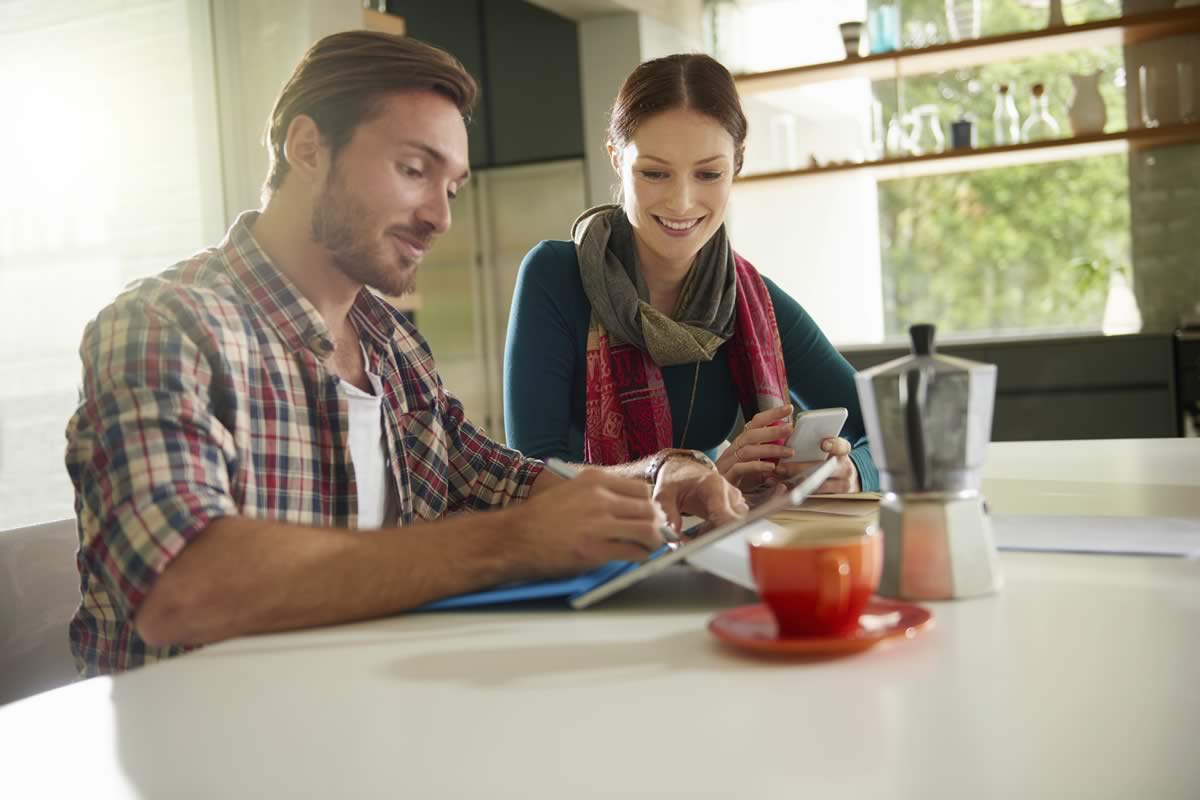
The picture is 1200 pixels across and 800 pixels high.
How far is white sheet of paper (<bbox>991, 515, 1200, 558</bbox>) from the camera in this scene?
1.15m

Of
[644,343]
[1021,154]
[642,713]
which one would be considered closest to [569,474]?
[642,713]

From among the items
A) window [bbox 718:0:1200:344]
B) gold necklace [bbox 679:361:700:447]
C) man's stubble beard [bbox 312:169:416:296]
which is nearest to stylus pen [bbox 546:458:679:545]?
man's stubble beard [bbox 312:169:416:296]

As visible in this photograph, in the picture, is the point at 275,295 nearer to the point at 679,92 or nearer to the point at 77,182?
the point at 679,92

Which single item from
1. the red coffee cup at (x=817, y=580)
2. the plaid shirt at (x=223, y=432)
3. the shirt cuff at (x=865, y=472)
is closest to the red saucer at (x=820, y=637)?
the red coffee cup at (x=817, y=580)

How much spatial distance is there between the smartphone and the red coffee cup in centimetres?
77

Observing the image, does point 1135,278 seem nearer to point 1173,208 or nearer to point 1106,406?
point 1173,208

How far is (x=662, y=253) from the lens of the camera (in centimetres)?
221

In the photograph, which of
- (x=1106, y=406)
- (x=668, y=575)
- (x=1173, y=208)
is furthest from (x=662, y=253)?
(x=1173, y=208)

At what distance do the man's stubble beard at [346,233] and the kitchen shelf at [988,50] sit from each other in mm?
3968

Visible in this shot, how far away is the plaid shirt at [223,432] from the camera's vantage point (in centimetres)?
98

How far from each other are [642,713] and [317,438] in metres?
0.68

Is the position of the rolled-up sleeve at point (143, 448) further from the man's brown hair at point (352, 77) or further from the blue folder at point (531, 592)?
the man's brown hair at point (352, 77)

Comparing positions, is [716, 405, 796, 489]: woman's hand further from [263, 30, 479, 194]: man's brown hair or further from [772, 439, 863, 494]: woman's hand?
[263, 30, 479, 194]: man's brown hair

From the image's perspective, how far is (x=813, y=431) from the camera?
160 centimetres
